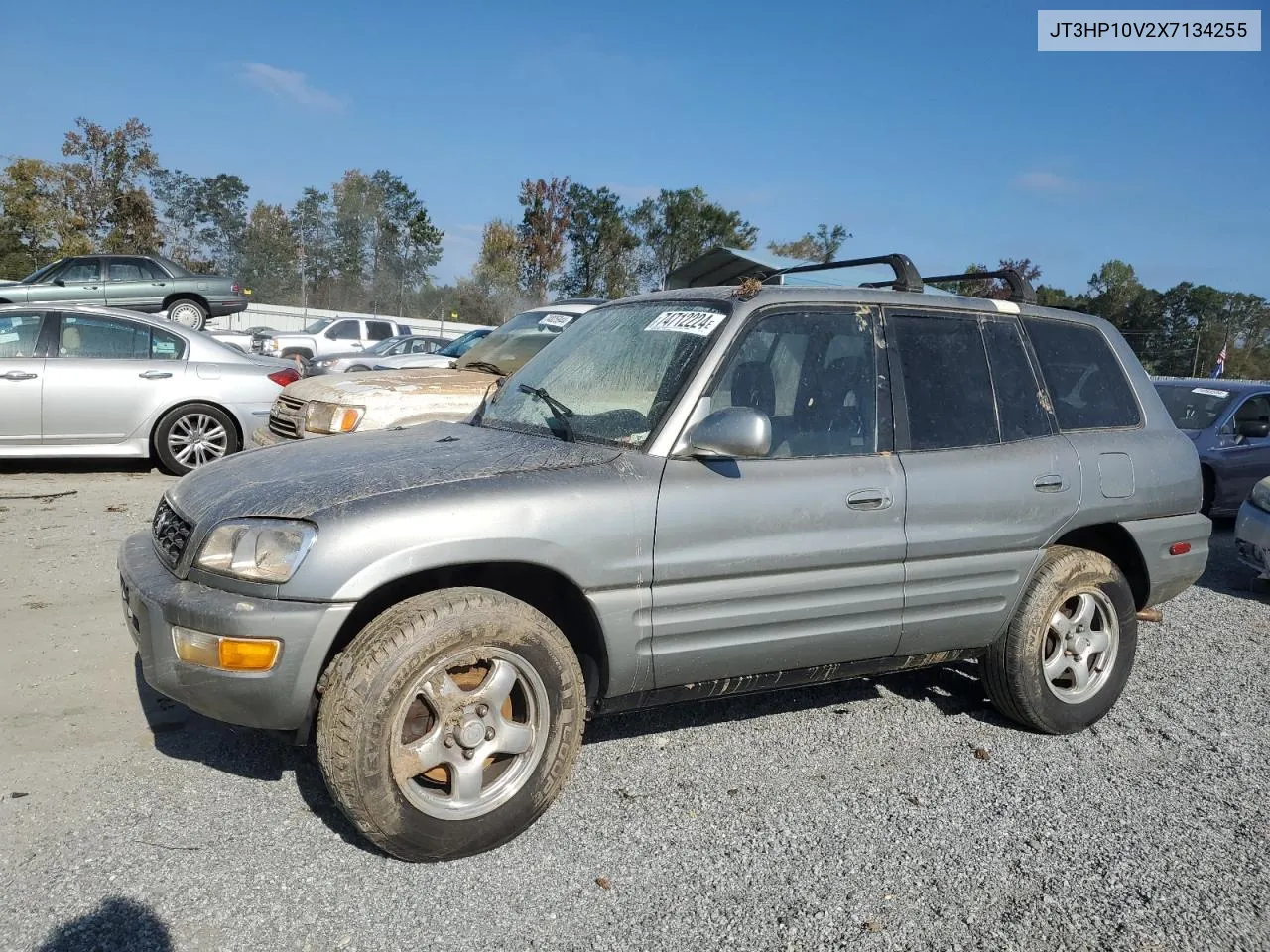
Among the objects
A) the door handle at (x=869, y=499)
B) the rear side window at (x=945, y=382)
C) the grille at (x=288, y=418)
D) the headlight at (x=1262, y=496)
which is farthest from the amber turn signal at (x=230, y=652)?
the headlight at (x=1262, y=496)

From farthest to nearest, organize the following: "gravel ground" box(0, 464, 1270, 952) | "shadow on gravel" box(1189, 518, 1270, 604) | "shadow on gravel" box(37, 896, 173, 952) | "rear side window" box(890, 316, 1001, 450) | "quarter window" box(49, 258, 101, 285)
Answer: "quarter window" box(49, 258, 101, 285) → "shadow on gravel" box(1189, 518, 1270, 604) → "rear side window" box(890, 316, 1001, 450) → "gravel ground" box(0, 464, 1270, 952) → "shadow on gravel" box(37, 896, 173, 952)

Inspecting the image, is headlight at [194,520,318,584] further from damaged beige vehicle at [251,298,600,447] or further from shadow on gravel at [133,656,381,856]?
damaged beige vehicle at [251,298,600,447]

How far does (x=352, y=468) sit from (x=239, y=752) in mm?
1241

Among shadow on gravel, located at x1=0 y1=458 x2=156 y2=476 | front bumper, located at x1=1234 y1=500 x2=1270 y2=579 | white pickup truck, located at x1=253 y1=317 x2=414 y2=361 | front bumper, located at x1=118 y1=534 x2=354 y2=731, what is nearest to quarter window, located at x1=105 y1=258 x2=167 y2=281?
white pickup truck, located at x1=253 y1=317 x2=414 y2=361

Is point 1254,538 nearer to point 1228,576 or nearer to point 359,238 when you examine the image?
point 1228,576

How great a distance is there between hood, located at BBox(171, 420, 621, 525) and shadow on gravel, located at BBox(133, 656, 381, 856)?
835 mm

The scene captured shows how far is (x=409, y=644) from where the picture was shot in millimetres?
2736

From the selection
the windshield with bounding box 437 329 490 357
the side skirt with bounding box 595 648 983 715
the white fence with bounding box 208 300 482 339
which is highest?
the white fence with bounding box 208 300 482 339

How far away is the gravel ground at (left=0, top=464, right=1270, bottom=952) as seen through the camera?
2602 millimetres

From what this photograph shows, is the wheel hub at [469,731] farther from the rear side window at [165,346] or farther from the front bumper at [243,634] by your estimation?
the rear side window at [165,346]

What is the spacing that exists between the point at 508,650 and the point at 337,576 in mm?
552

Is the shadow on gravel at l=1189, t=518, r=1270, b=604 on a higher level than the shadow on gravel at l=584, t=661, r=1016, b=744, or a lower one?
higher

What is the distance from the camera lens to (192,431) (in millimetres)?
8852

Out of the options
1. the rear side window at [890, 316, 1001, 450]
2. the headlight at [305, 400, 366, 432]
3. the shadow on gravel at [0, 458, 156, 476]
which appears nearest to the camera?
the rear side window at [890, 316, 1001, 450]
